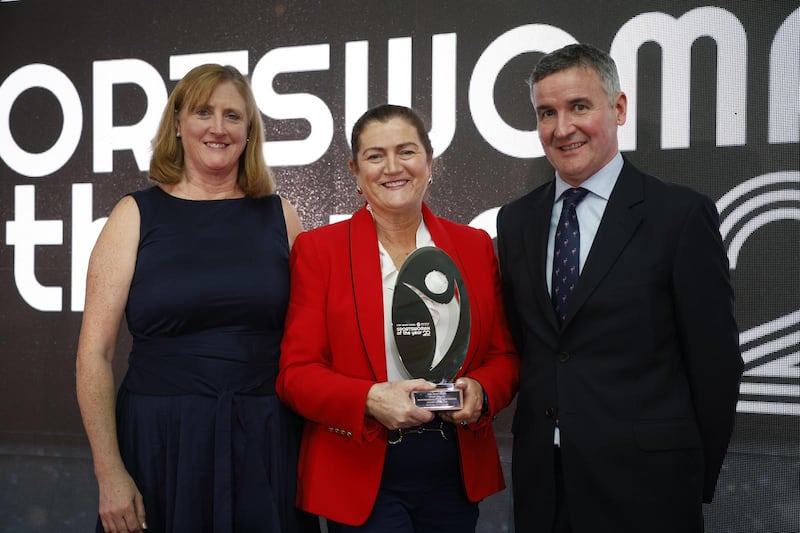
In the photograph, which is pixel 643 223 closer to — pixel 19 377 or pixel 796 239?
pixel 796 239

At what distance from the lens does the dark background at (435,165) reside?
9.57 feet

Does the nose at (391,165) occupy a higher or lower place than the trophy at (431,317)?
higher

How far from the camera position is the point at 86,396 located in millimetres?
1990

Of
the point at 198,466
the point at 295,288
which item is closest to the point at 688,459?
the point at 295,288

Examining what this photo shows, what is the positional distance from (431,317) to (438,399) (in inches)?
8.1

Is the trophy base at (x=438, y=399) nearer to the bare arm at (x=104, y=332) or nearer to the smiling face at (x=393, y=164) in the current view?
the smiling face at (x=393, y=164)

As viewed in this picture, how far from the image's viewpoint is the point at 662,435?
5.52 feet

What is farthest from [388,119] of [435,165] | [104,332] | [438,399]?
[435,165]

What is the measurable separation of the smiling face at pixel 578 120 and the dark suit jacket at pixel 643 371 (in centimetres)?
15

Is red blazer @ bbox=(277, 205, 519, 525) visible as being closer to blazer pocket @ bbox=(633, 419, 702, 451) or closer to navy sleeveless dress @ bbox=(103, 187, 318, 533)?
navy sleeveless dress @ bbox=(103, 187, 318, 533)

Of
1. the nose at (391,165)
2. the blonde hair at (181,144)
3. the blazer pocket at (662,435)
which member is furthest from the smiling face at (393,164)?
the blazer pocket at (662,435)

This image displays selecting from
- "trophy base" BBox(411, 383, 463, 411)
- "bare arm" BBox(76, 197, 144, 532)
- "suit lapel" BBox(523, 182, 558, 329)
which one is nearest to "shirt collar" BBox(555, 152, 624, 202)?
"suit lapel" BBox(523, 182, 558, 329)

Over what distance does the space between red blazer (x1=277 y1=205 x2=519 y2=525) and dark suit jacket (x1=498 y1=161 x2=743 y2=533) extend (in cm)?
17

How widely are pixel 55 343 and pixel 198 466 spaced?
2.11 metres
